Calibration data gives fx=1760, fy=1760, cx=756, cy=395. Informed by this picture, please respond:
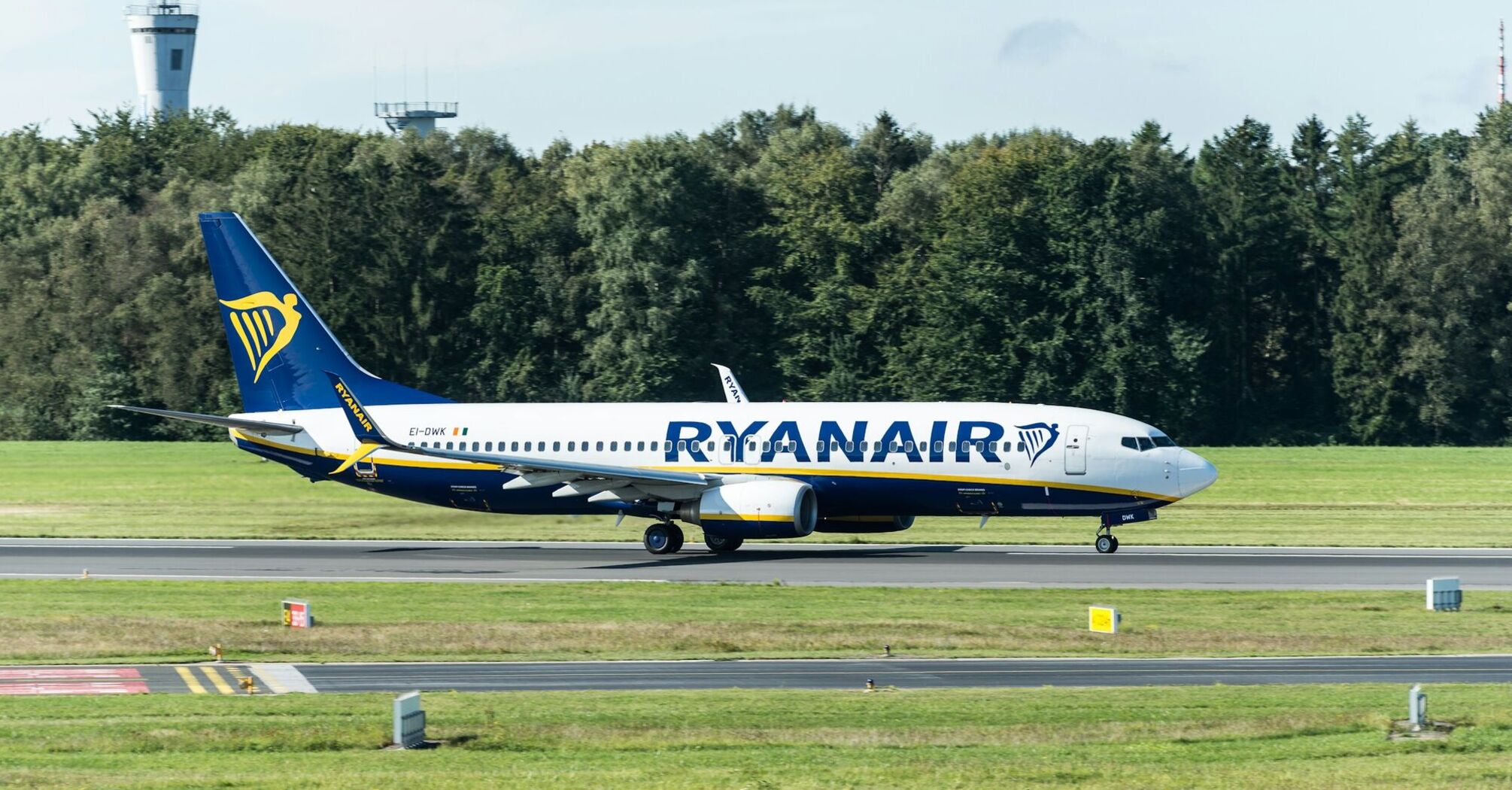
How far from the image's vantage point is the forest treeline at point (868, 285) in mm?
90812

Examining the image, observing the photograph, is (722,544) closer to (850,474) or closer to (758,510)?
(758,510)

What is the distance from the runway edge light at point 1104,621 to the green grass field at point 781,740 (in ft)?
19.3

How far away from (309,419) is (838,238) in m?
51.7

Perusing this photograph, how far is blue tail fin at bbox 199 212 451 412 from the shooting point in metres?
51.3

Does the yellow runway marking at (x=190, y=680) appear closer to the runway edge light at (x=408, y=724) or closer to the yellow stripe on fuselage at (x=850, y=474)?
the runway edge light at (x=408, y=724)

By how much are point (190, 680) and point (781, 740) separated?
10.2 meters

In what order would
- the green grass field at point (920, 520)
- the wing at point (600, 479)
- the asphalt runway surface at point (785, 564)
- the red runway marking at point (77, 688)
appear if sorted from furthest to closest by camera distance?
the green grass field at point (920, 520) < the wing at point (600, 479) < the asphalt runway surface at point (785, 564) < the red runway marking at point (77, 688)

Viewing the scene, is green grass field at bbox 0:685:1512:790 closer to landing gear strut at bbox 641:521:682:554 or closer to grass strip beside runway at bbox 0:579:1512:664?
grass strip beside runway at bbox 0:579:1512:664

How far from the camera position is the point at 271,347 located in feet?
169

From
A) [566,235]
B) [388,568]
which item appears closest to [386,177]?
[566,235]

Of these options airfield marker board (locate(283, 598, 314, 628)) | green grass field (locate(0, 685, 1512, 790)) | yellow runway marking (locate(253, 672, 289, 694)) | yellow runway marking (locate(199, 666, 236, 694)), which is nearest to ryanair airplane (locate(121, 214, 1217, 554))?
airfield marker board (locate(283, 598, 314, 628))

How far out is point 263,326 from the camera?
51.7m

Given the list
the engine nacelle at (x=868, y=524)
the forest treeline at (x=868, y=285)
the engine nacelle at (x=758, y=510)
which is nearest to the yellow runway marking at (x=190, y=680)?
the engine nacelle at (x=758, y=510)

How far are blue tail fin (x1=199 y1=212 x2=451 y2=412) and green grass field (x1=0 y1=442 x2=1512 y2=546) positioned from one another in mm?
4449
